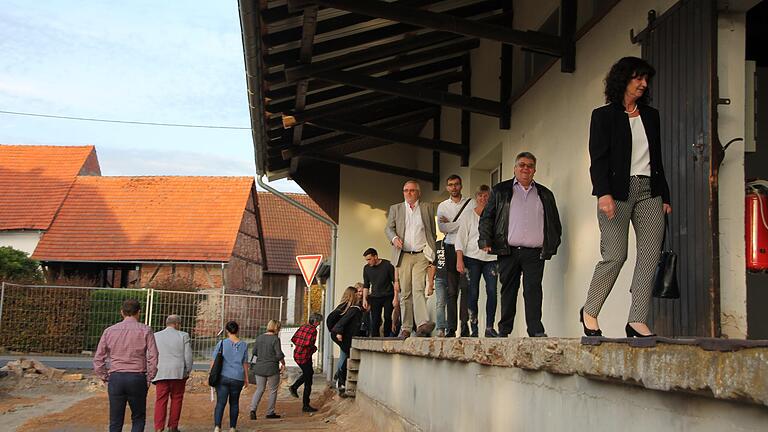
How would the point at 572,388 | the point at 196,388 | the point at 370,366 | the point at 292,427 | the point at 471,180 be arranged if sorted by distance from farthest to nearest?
the point at 196,388
the point at 471,180
the point at 292,427
the point at 370,366
the point at 572,388

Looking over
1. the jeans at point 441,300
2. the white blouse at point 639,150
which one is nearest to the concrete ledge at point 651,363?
the white blouse at point 639,150

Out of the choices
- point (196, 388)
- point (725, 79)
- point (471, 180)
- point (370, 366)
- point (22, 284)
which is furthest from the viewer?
point (22, 284)

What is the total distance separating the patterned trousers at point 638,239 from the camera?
4992 millimetres

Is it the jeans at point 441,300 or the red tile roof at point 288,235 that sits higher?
the red tile roof at point 288,235

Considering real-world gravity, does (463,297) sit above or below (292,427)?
above

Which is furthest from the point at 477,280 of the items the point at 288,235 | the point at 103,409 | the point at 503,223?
the point at 288,235

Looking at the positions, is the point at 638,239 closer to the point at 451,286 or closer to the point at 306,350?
the point at 451,286

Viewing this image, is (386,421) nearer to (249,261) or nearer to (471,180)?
(471,180)

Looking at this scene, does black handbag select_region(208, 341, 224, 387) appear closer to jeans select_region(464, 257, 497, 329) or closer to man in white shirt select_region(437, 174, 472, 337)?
man in white shirt select_region(437, 174, 472, 337)

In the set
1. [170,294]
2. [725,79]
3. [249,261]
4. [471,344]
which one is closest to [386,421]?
[471,344]

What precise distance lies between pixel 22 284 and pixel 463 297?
18.2 m

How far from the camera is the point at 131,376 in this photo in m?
9.81

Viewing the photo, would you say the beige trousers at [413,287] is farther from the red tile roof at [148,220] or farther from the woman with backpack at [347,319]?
the red tile roof at [148,220]

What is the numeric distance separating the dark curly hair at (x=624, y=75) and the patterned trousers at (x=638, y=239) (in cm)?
47
